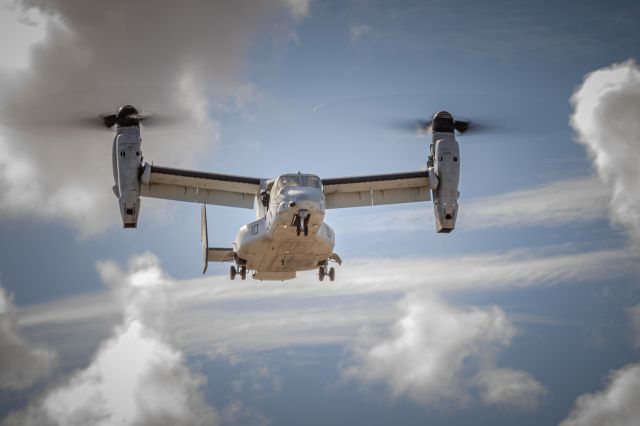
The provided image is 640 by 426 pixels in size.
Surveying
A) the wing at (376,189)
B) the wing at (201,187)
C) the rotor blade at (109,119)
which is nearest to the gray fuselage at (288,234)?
the wing at (201,187)

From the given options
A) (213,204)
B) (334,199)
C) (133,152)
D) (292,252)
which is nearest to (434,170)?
(334,199)

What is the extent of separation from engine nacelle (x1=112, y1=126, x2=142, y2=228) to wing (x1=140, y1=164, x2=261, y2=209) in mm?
872

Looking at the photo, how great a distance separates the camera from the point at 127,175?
68.8 ft

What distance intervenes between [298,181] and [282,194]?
763mm

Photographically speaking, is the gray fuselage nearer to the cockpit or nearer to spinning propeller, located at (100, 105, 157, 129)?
the cockpit

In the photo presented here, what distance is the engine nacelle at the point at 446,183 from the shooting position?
2245cm

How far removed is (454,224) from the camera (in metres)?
22.7

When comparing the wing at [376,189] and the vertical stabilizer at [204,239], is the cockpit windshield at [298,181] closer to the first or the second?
the wing at [376,189]

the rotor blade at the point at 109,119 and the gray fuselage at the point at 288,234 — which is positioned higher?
the rotor blade at the point at 109,119

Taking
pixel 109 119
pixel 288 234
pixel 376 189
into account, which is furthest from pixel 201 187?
pixel 376 189

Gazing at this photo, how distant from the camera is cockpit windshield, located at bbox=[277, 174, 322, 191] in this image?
66.0 ft

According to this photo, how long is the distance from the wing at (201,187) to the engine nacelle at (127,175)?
2.86 ft

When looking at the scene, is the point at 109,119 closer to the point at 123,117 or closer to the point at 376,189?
the point at 123,117

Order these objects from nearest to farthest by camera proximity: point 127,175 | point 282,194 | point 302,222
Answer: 1. point 302,222
2. point 282,194
3. point 127,175
